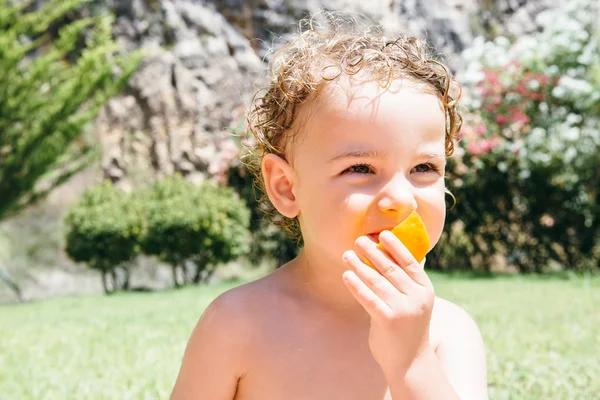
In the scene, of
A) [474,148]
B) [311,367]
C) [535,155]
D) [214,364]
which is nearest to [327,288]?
[311,367]

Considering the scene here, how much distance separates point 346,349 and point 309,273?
0.67ft

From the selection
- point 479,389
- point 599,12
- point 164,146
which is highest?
point 599,12

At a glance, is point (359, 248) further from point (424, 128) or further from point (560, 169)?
point (560, 169)

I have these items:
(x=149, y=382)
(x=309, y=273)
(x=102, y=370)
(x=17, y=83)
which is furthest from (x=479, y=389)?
(x=17, y=83)

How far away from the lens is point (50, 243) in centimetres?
1198

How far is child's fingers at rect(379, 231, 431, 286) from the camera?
137 cm

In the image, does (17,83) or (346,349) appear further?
(17,83)

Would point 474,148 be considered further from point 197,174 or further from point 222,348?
point 222,348

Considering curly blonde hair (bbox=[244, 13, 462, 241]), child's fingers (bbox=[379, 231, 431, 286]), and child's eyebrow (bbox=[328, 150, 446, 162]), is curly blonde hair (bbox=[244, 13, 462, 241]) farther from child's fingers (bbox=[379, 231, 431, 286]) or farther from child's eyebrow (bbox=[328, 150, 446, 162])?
child's fingers (bbox=[379, 231, 431, 286])

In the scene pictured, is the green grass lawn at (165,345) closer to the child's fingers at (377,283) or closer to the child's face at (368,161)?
the child's face at (368,161)

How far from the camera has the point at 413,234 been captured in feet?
4.74

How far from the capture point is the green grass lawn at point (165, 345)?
2.82 meters

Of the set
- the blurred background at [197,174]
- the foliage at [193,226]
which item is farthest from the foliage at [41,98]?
the foliage at [193,226]

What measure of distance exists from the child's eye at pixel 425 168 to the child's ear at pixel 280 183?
30 cm
